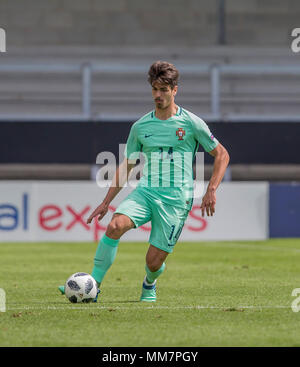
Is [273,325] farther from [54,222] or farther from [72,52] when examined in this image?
[72,52]

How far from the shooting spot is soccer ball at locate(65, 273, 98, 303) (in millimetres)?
7145

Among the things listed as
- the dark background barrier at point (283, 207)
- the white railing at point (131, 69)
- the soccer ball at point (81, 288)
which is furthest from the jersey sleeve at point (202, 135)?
the white railing at point (131, 69)

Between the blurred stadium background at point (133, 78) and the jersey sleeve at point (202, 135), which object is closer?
the jersey sleeve at point (202, 135)

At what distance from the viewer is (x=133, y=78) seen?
23469 millimetres

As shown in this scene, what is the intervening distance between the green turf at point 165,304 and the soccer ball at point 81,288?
11 cm

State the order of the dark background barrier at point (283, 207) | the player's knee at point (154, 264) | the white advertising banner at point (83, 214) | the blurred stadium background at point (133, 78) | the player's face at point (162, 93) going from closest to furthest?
1. the player's face at point (162, 93)
2. the player's knee at point (154, 264)
3. the white advertising banner at point (83, 214)
4. the dark background barrier at point (283, 207)
5. the blurred stadium background at point (133, 78)

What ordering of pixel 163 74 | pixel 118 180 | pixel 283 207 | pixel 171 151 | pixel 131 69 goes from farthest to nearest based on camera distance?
pixel 131 69 → pixel 283 207 → pixel 118 180 → pixel 171 151 → pixel 163 74

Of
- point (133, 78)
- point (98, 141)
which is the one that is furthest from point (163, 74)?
point (133, 78)

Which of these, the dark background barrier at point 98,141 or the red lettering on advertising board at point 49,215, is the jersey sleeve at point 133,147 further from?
the dark background barrier at point 98,141

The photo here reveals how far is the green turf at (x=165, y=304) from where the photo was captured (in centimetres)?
541

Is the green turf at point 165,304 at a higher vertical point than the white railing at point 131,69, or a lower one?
lower

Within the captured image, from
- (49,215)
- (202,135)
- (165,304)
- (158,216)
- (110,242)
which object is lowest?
(49,215)

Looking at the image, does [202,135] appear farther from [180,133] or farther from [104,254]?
[104,254]

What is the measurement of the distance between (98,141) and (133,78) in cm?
477
